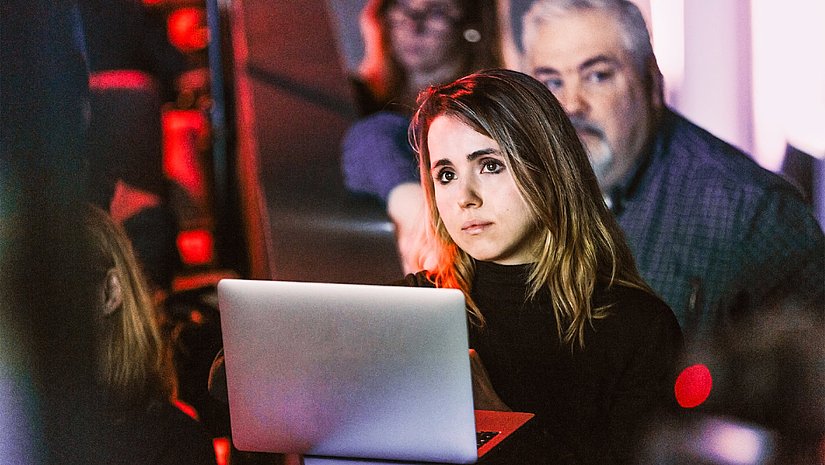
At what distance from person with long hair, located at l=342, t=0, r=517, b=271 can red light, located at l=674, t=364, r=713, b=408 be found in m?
0.98

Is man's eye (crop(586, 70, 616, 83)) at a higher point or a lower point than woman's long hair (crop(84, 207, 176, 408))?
higher

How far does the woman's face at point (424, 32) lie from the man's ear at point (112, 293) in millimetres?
1286

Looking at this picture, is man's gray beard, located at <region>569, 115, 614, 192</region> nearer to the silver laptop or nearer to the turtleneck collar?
the turtleneck collar

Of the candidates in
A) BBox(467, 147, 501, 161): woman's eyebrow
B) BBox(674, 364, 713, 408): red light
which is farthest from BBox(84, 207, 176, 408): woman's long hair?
BBox(674, 364, 713, 408): red light

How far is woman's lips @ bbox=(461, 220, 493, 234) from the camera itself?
2018 mm

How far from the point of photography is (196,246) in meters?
3.53

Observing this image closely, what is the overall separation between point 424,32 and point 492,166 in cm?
127

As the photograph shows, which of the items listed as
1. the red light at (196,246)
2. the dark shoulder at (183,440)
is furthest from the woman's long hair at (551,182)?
the red light at (196,246)

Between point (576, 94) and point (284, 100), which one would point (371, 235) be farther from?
point (576, 94)

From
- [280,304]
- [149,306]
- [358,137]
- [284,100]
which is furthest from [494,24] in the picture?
[280,304]

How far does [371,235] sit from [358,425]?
1814mm

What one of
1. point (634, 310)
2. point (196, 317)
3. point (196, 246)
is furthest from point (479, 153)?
point (196, 246)

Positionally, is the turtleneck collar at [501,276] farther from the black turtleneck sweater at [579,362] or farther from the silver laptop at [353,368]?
the silver laptop at [353,368]

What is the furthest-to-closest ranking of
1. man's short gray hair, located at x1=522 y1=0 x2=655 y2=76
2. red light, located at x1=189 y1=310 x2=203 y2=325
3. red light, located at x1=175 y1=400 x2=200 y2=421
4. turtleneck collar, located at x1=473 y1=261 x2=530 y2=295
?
red light, located at x1=189 y1=310 x2=203 y2=325 < man's short gray hair, located at x1=522 y1=0 x2=655 y2=76 < red light, located at x1=175 y1=400 x2=200 y2=421 < turtleneck collar, located at x1=473 y1=261 x2=530 y2=295
